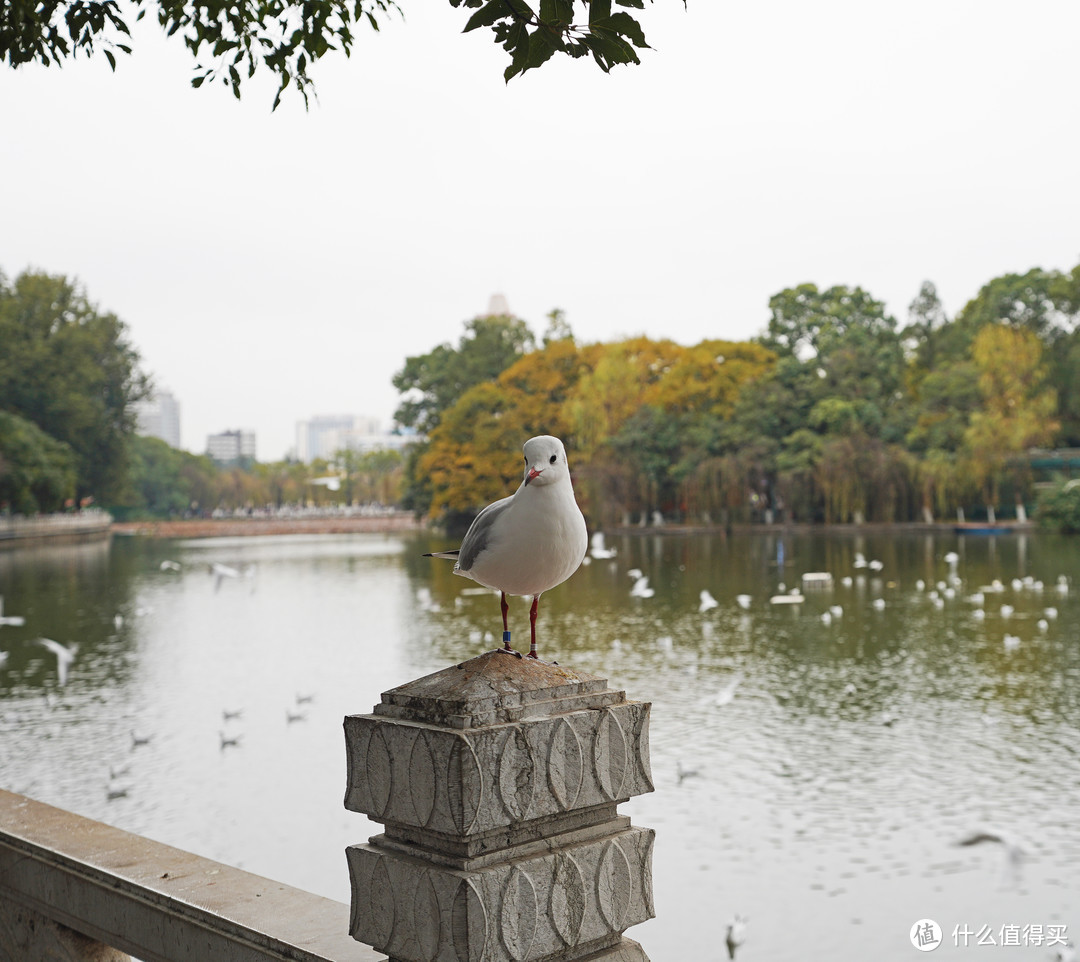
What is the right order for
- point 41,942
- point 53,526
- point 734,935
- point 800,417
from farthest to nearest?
1. point 53,526
2. point 800,417
3. point 734,935
4. point 41,942

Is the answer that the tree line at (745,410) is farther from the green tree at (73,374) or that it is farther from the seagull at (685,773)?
the seagull at (685,773)

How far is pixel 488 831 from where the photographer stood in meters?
1.50

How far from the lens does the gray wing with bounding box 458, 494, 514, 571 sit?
184 cm

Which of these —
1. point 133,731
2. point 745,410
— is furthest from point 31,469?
point 133,731

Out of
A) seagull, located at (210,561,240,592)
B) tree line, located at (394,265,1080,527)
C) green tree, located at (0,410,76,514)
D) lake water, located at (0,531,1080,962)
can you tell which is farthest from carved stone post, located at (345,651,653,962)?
green tree, located at (0,410,76,514)

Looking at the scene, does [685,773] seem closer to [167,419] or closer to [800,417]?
[800,417]

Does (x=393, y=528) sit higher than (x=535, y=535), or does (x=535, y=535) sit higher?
(x=535, y=535)

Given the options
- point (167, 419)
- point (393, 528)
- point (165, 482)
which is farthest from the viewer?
point (167, 419)

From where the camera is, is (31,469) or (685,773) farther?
(31,469)

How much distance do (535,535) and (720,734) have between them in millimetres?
7540

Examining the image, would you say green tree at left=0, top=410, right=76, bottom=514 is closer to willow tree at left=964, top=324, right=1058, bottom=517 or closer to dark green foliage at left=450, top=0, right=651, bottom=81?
willow tree at left=964, top=324, right=1058, bottom=517

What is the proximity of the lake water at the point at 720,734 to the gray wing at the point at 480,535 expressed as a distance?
13.9ft

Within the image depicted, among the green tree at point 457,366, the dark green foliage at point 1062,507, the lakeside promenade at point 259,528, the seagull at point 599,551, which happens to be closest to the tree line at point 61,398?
the lakeside promenade at point 259,528
